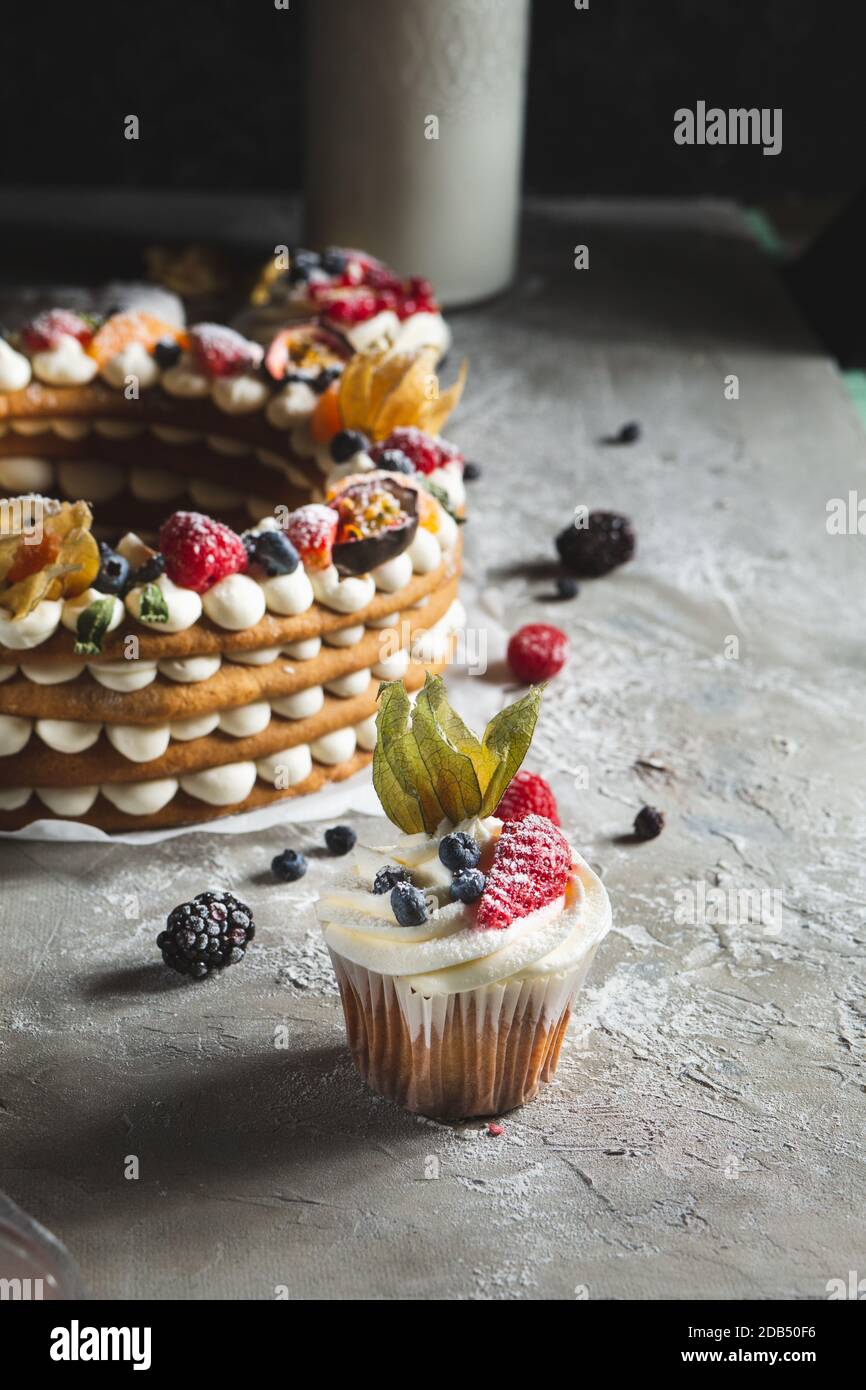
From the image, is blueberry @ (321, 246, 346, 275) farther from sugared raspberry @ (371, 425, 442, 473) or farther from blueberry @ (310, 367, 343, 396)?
sugared raspberry @ (371, 425, 442, 473)

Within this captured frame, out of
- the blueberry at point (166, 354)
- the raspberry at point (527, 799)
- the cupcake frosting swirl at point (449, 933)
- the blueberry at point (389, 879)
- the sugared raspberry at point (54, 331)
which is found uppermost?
the sugared raspberry at point (54, 331)

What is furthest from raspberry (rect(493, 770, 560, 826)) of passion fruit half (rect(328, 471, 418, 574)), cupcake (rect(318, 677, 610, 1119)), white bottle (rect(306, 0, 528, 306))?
white bottle (rect(306, 0, 528, 306))

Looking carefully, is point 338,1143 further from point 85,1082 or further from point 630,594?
point 630,594

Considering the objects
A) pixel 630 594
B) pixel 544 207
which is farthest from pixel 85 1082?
pixel 544 207

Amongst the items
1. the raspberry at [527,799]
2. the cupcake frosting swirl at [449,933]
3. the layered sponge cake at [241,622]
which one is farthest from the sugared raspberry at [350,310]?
the cupcake frosting swirl at [449,933]

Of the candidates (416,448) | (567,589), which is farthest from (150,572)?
(567,589)

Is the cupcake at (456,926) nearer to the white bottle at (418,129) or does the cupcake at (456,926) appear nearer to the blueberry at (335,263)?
the blueberry at (335,263)
